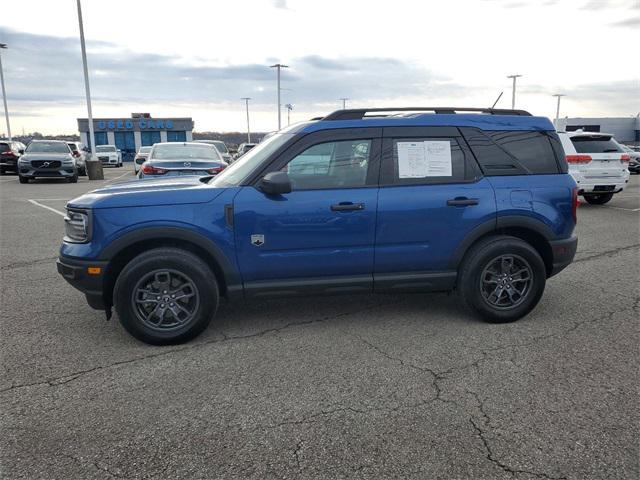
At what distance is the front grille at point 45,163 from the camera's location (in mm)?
18625

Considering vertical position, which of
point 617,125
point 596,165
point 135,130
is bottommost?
point 596,165

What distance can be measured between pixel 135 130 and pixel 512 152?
59.1 m

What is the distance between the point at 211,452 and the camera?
261cm

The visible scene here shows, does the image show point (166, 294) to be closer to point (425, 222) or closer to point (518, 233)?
point (425, 222)

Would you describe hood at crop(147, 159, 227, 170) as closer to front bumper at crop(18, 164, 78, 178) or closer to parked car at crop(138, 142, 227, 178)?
parked car at crop(138, 142, 227, 178)

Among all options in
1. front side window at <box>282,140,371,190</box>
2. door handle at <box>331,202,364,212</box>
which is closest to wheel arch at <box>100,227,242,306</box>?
front side window at <box>282,140,371,190</box>

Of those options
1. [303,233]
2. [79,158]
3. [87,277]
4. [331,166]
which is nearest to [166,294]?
[87,277]

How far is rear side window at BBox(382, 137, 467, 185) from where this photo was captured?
4.20 metres

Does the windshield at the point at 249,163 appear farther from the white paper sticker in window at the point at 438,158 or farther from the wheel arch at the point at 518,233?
the wheel arch at the point at 518,233

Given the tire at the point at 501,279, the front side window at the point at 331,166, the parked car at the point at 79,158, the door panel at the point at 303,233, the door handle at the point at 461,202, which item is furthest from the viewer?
the parked car at the point at 79,158

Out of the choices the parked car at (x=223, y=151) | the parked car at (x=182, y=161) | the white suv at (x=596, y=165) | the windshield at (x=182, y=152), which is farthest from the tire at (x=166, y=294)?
the parked car at (x=223, y=151)

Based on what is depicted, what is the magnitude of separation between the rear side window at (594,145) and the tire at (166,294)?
36.0 ft

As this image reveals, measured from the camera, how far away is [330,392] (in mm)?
3215

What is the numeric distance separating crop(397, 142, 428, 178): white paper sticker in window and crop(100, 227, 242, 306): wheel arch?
1.65 metres
